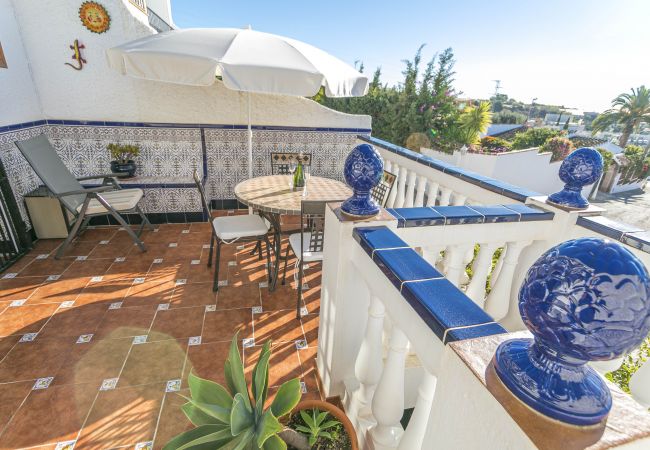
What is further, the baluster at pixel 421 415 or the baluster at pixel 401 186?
the baluster at pixel 401 186

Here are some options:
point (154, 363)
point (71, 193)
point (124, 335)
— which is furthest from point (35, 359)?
point (71, 193)

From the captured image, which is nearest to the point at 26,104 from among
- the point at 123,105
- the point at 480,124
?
the point at 123,105

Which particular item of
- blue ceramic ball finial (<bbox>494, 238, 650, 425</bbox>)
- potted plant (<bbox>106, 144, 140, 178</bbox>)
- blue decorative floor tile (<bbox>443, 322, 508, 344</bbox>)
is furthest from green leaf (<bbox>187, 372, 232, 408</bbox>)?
potted plant (<bbox>106, 144, 140, 178</bbox>)

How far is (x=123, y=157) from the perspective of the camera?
14.5 feet

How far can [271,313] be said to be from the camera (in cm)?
282

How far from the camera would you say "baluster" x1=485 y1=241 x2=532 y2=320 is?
6.52 feet

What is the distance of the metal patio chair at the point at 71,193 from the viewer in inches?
132

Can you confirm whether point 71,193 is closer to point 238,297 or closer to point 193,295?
point 193,295

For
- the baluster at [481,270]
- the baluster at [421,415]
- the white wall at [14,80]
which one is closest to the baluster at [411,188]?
the baluster at [481,270]

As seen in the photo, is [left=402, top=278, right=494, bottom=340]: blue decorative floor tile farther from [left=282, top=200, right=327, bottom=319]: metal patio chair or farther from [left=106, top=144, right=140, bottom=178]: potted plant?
[left=106, top=144, right=140, bottom=178]: potted plant

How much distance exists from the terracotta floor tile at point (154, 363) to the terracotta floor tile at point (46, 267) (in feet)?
5.55

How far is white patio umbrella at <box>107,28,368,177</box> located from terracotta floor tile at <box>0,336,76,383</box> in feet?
7.86

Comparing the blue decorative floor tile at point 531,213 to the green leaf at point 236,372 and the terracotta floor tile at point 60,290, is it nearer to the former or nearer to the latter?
the green leaf at point 236,372

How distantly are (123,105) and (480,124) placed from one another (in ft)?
35.6
